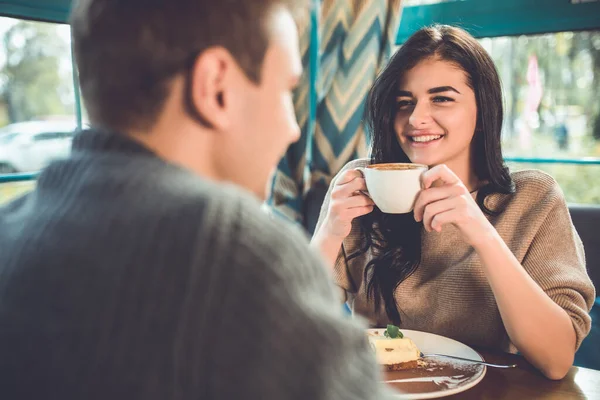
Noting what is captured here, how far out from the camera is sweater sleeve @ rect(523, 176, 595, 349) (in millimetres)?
1149

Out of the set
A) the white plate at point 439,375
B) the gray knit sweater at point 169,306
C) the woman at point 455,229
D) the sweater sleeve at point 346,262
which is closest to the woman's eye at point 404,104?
the woman at point 455,229

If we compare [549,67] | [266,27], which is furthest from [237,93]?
[549,67]

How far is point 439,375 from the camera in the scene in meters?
0.91

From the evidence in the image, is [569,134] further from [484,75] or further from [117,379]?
[117,379]

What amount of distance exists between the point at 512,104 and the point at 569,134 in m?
0.26

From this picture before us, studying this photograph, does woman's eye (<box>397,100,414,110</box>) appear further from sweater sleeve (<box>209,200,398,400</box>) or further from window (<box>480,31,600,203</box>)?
sweater sleeve (<box>209,200,398,400</box>)

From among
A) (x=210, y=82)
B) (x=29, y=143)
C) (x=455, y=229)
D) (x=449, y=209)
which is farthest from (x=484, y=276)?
(x=29, y=143)

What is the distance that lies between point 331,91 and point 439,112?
114 centimetres

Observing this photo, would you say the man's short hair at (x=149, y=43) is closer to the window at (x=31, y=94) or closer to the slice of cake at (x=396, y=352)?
the slice of cake at (x=396, y=352)

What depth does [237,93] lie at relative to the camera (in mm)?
521

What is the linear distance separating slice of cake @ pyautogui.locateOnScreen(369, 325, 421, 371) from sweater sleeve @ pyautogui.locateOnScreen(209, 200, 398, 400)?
53 cm

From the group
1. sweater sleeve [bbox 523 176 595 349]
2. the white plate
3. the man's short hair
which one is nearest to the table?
the white plate

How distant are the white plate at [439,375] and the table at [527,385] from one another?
0.06 feet

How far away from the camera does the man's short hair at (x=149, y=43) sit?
485 mm
